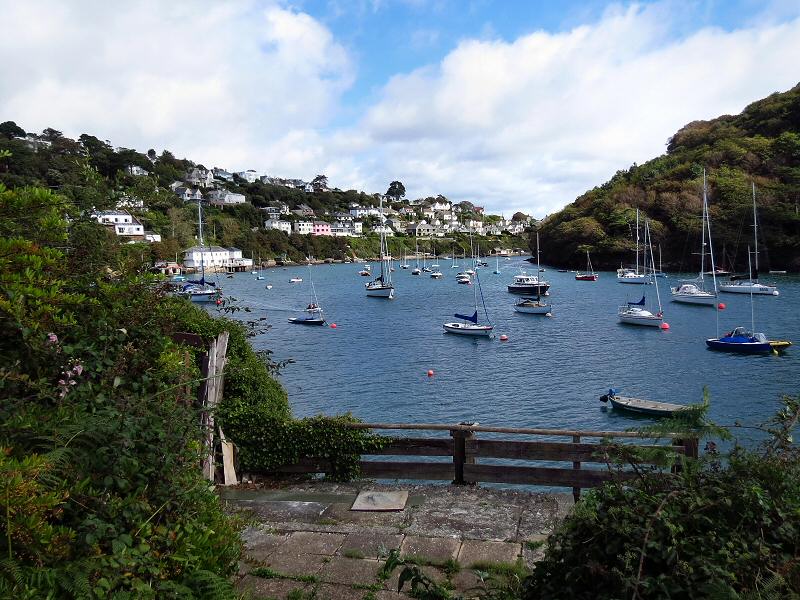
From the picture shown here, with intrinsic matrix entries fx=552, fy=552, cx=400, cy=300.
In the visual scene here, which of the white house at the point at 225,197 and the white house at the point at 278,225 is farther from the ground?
the white house at the point at 225,197

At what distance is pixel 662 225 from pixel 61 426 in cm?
12017

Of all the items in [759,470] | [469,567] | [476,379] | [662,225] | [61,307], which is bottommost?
[476,379]

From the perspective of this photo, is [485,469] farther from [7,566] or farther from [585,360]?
[585,360]

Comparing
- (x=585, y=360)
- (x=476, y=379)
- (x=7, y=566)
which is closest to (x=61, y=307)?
(x=7, y=566)

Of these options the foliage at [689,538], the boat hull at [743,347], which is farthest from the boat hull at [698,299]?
the foliage at [689,538]

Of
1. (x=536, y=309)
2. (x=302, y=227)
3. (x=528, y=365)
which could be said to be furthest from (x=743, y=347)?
(x=302, y=227)

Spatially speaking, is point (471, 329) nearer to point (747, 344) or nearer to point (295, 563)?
point (747, 344)

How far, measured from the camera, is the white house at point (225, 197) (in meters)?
172

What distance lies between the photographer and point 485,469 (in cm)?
755

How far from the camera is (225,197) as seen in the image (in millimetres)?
182500

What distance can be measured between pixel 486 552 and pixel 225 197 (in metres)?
190

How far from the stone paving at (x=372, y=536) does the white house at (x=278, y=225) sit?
16549 centimetres

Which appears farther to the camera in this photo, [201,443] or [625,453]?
[201,443]

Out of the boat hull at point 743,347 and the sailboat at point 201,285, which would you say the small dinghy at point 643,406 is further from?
the sailboat at point 201,285
